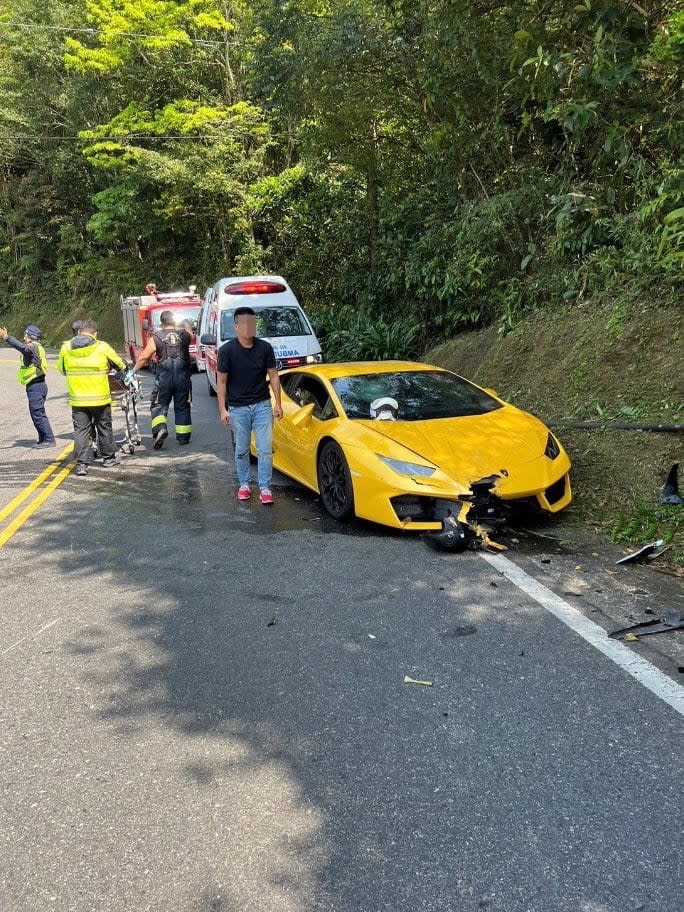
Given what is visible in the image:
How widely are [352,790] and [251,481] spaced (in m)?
5.67

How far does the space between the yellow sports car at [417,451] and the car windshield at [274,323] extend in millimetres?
5572

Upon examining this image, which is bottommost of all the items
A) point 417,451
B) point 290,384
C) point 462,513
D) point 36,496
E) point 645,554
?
point 36,496

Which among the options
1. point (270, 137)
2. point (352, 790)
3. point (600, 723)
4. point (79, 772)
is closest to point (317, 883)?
point (352, 790)

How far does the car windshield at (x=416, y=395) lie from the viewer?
7.04 m

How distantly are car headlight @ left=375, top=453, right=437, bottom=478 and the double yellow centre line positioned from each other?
130 inches

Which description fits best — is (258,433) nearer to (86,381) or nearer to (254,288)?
(86,381)

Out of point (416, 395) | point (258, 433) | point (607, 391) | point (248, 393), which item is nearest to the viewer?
point (416, 395)

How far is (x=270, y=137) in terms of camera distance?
2761cm

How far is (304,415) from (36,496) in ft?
9.84

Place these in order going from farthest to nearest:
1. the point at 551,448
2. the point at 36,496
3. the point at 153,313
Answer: the point at 153,313, the point at 36,496, the point at 551,448

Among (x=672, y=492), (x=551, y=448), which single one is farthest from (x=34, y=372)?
(x=672, y=492)

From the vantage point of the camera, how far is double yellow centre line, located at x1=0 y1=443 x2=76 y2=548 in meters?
6.93

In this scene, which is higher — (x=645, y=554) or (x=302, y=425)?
(x=302, y=425)

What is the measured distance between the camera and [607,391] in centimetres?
888
